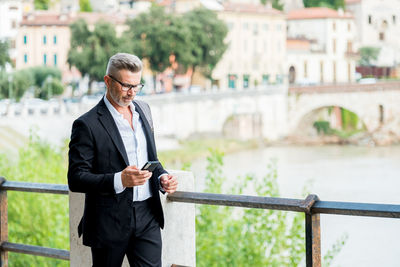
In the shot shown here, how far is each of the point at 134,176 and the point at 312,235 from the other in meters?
0.63

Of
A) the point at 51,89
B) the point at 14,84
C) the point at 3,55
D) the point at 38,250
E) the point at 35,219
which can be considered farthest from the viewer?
the point at 3,55

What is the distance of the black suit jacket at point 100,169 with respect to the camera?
2445 millimetres

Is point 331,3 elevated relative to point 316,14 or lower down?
elevated

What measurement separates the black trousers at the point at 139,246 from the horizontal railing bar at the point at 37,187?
0.61 metres

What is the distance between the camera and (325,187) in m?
25.8

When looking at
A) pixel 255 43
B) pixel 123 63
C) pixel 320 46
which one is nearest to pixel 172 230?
pixel 123 63

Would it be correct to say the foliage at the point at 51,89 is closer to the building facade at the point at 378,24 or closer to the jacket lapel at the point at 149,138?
the building facade at the point at 378,24

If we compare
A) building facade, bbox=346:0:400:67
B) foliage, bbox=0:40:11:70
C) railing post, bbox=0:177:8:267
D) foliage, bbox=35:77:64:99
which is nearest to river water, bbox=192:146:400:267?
railing post, bbox=0:177:8:267

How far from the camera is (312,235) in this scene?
254cm

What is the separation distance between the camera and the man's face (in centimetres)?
244

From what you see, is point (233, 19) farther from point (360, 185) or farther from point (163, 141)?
point (360, 185)

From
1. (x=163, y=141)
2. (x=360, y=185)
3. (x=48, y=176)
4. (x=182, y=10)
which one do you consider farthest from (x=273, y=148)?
(x=48, y=176)

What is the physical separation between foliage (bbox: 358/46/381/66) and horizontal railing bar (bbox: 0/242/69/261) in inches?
2318

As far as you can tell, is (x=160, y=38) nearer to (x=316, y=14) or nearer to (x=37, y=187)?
(x=316, y=14)
